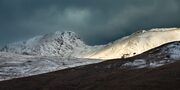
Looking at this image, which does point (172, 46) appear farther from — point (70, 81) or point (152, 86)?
point (152, 86)

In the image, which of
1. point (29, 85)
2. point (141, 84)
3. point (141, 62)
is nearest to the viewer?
point (141, 84)

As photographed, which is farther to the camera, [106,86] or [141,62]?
[141,62]

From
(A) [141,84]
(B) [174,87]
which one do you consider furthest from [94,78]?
(B) [174,87]

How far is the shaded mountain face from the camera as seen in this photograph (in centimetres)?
10611

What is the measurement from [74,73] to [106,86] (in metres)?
53.1

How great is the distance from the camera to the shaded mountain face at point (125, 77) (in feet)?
348

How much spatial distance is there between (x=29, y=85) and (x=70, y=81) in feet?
49.4

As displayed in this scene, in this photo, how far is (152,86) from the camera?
100812mm

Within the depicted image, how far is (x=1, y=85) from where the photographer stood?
153500 millimetres

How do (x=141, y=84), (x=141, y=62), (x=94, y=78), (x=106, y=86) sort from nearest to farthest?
(x=141, y=84) → (x=106, y=86) → (x=94, y=78) → (x=141, y=62)

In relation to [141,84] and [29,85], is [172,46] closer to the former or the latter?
[29,85]

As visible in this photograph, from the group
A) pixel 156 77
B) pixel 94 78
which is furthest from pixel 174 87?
pixel 94 78

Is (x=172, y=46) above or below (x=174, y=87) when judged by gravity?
above

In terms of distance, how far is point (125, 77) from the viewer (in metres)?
131
